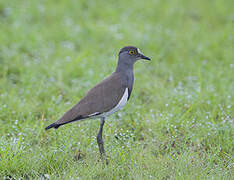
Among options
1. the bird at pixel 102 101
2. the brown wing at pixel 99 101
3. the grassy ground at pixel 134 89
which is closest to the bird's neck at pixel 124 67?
the bird at pixel 102 101

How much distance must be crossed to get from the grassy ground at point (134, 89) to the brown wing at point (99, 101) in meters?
0.34

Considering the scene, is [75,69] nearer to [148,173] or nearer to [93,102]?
[93,102]

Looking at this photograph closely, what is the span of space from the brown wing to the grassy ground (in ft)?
1.12

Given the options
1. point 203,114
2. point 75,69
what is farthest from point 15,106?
point 203,114

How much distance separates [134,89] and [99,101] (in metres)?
1.96

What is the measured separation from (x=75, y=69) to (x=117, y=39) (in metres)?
1.57

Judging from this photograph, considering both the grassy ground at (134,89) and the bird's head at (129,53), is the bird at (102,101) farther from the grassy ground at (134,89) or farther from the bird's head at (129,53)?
the grassy ground at (134,89)

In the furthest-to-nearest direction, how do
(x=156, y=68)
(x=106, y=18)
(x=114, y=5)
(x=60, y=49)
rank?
1. (x=114, y=5)
2. (x=106, y=18)
3. (x=60, y=49)
4. (x=156, y=68)

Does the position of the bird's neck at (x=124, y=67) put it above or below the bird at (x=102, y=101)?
above

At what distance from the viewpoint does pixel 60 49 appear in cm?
766

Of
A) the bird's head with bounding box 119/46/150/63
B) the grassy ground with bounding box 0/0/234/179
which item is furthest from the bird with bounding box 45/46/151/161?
the grassy ground with bounding box 0/0/234/179

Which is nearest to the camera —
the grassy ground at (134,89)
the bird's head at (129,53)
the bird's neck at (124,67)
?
the grassy ground at (134,89)

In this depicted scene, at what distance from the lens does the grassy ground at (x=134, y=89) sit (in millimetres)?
4203

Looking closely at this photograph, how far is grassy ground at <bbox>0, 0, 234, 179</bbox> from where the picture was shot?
13.8 ft
